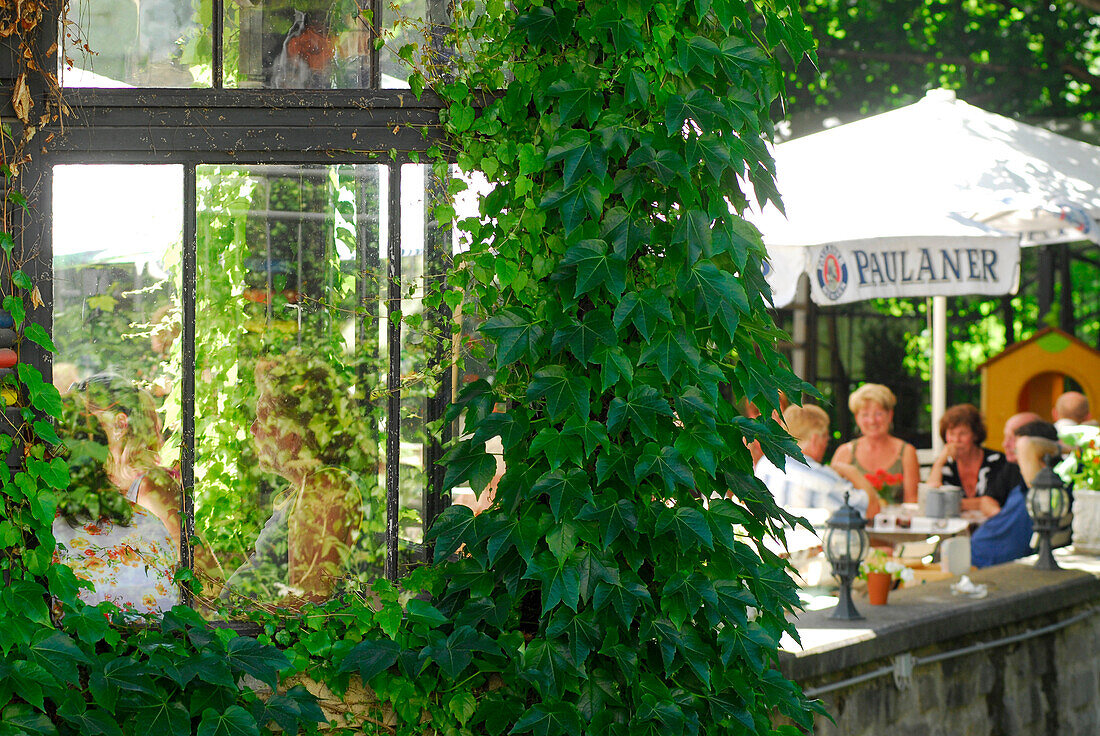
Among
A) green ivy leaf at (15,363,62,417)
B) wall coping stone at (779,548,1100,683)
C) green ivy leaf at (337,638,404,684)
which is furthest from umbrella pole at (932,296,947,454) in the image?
green ivy leaf at (15,363,62,417)

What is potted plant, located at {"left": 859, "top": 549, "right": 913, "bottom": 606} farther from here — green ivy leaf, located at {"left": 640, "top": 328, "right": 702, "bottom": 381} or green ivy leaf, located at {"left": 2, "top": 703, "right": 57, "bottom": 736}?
green ivy leaf, located at {"left": 2, "top": 703, "right": 57, "bottom": 736}

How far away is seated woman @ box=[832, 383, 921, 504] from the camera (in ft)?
23.7

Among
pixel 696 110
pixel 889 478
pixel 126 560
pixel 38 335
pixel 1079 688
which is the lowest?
pixel 1079 688

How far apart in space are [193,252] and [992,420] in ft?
33.5

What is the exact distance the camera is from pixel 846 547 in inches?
196

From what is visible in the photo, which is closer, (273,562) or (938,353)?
(273,562)

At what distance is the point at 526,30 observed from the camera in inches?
118

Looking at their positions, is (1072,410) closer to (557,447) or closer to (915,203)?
(915,203)

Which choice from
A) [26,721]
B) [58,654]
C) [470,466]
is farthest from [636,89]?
[26,721]

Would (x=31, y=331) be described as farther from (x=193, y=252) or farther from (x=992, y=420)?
(x=992, y=420)

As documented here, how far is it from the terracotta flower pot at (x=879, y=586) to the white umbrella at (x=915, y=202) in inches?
50.8

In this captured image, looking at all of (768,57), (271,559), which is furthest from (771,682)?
(768,57)

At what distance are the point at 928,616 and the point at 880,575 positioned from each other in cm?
28

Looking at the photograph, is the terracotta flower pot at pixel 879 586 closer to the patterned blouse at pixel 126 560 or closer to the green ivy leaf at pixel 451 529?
the green ivy leaf at pixel 451 529
